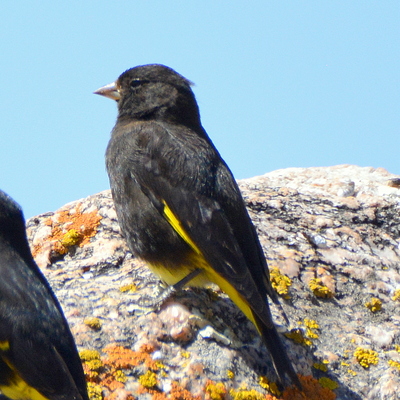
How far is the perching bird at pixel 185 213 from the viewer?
501 centimetres

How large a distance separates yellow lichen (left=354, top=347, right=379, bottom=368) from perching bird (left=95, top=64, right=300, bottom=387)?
1.80 feet

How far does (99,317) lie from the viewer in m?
→ 4.61

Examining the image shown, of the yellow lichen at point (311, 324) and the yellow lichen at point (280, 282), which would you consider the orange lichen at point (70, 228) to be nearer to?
the yellow lichen at point (280, 282)

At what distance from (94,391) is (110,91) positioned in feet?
10.6


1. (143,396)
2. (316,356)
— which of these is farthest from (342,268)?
(143,396)

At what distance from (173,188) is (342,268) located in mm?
1192

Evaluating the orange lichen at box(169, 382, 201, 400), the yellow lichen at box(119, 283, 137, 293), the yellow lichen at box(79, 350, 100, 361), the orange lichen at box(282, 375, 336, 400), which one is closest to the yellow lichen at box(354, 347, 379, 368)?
the orange lichen at box(282, 375, 336, 400)

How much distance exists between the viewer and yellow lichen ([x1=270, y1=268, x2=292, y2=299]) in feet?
16.9

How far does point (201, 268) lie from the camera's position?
5250mm

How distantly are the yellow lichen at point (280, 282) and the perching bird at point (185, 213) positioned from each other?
0.18 metres

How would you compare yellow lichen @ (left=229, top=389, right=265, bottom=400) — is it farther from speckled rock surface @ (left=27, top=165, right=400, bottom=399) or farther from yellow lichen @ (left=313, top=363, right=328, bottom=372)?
yellow lichen @ (left=313, top=363, right=328, bottom=372)

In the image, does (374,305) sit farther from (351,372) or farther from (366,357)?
(351,372)

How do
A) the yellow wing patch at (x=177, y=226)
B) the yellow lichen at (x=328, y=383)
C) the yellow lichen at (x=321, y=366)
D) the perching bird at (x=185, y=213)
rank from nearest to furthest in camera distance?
1. the yellow lichen at (x=328, y=383)
2. the yellow lichen at (x=321, y=366)
3. the perching bird at (x=185, y=213)
4. the yellow wing patch at (x=177, y=226)

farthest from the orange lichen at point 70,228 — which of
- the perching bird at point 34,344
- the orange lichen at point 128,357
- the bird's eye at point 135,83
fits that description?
the orange lichen at point 128,357
